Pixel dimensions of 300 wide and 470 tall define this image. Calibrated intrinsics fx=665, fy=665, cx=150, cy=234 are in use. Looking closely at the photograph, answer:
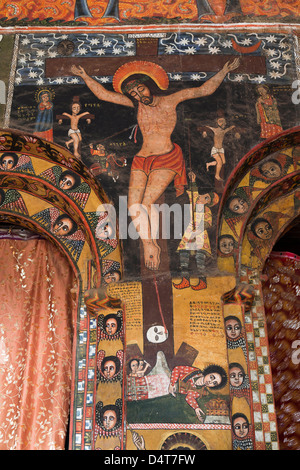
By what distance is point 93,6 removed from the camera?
6.59m

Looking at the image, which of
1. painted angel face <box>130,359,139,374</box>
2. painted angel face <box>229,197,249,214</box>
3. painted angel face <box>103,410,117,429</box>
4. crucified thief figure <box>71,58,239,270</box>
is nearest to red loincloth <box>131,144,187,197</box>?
crucified thief figure <box>71,58,239,270</box>

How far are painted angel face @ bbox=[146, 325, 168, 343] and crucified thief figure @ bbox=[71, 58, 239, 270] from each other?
525 millimetres

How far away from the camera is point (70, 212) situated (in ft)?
20.2

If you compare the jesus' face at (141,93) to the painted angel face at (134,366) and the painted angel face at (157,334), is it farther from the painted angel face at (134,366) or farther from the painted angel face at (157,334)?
the painted angel face at (134,366)

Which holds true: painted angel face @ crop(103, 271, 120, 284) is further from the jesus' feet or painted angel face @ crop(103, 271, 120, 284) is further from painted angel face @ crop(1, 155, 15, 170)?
painted angel face @ crop(1, 155, 15, 170)

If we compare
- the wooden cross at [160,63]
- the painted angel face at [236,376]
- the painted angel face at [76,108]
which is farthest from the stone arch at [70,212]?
the painted angel face at [236,376]

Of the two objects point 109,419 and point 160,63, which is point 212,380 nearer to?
point 109,419

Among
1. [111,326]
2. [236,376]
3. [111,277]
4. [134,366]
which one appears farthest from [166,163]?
[236,376]

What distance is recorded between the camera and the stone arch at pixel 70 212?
5.66 m

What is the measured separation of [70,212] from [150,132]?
41.0 inches

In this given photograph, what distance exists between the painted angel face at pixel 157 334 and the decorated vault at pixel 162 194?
0.01 meters

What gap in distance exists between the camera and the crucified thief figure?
18.6 feet

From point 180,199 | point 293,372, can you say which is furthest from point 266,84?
point 293,372

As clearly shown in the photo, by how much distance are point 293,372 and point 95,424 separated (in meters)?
2.19
